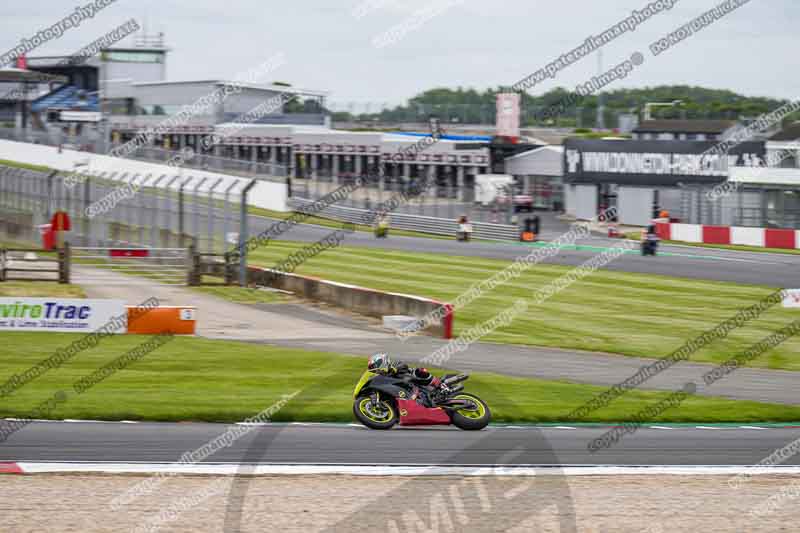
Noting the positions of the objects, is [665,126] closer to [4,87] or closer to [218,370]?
[4,87]

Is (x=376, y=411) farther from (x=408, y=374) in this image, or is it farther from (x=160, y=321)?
(x=160, y=321)

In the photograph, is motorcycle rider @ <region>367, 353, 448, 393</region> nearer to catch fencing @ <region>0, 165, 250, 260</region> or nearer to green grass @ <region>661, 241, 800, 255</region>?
catch fencing @ <region>0, 165, 250, 260</region>

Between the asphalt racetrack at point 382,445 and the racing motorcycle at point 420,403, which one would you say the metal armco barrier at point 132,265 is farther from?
the racing motorcycle at point 420,403

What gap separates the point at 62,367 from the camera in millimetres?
17500

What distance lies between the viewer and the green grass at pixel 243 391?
14609 mm

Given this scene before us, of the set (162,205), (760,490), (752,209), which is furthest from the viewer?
(752,209)

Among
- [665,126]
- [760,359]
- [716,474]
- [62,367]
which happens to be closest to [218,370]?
[62,367]

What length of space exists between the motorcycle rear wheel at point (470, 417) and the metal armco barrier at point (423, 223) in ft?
106

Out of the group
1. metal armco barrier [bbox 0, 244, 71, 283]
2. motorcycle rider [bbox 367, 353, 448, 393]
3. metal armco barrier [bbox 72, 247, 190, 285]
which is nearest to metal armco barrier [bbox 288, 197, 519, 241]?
metal armco barrier [bbox 72, 247, 190, 285]

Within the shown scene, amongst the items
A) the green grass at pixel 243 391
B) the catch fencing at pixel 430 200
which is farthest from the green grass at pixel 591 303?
the catch fencing at pixel 430 200

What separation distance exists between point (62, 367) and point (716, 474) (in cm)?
1094

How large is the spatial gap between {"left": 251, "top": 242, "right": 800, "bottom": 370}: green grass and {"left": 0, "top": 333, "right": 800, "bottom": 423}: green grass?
15.7ft

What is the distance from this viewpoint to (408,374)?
1373 centimetres

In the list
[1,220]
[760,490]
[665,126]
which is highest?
[665,126]
